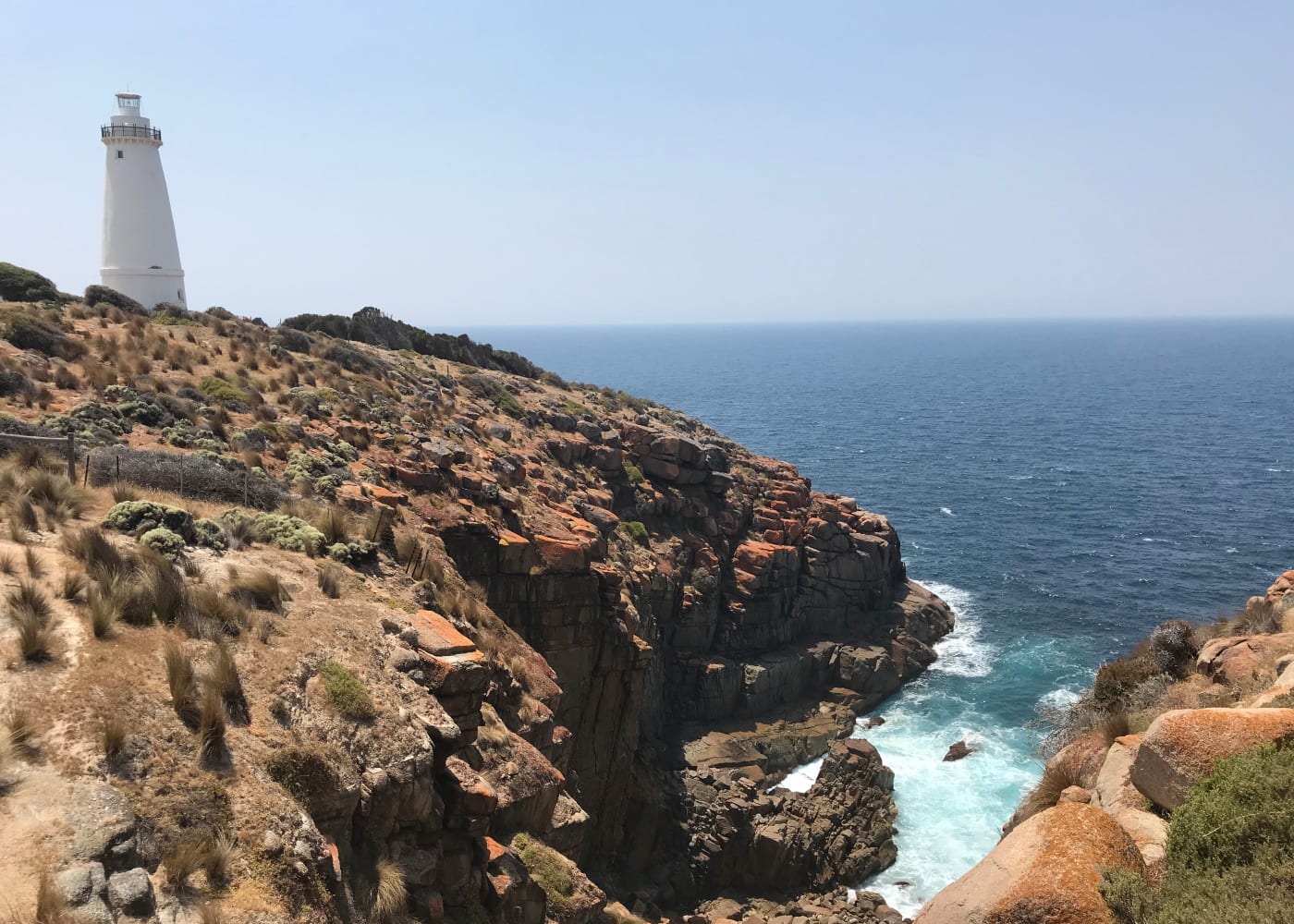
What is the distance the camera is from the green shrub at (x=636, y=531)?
139 feet

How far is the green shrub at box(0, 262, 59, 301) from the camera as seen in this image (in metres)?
36.9

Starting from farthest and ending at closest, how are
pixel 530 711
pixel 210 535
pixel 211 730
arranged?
pixel 530 711 < pixel 210 535 < pixel 211 730

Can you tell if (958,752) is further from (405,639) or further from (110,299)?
(110,299)

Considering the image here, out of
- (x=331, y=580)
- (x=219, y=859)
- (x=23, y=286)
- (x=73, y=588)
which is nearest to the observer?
(x=219, y=859)

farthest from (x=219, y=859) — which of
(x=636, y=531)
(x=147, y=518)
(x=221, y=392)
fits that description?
(x=636, y=531)

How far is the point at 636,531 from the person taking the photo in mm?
42531

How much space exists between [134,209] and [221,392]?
19756 mm

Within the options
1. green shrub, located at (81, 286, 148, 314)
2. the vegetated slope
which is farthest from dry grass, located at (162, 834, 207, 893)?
green shrub, located at (81, 286, 148, 314)

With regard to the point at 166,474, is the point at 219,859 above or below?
below

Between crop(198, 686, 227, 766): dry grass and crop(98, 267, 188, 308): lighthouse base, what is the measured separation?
125 feet

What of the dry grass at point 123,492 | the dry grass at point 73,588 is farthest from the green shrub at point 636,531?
the dry grass at point 73,588

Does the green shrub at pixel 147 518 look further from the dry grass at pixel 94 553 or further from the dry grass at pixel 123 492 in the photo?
the dry grass at pixel 94 553

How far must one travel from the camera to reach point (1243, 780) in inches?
366

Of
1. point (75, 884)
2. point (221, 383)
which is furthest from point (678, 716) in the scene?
point (75, 884)
